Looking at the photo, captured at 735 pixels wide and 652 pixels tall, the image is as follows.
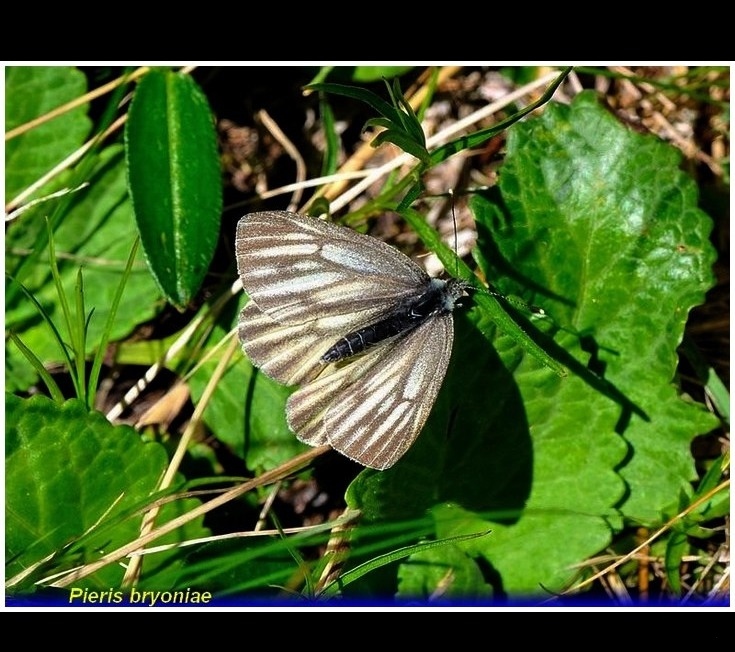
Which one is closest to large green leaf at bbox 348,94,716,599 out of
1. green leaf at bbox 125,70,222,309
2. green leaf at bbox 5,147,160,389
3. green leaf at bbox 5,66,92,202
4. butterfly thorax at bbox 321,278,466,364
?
butterfly thorax at bbox 321,278,466,364

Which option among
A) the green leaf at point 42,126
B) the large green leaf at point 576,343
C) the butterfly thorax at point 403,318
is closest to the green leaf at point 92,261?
A: the green leaf at point 42,126

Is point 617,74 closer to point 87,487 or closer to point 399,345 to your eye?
point 399,345

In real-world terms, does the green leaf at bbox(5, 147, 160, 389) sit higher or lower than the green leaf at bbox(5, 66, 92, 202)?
lower

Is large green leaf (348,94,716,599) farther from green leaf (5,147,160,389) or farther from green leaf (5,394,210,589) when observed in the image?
green leaf (5,147,160,389)

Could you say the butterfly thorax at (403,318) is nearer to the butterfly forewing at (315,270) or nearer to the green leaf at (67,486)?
the butterfly forewing at (315,270)

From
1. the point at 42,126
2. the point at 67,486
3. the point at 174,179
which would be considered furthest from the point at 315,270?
the point at 42,126
